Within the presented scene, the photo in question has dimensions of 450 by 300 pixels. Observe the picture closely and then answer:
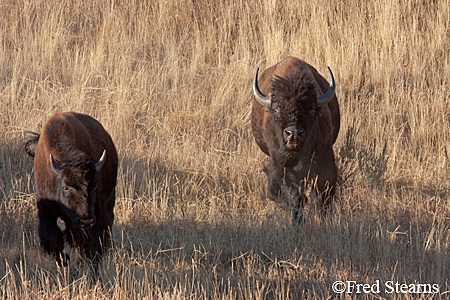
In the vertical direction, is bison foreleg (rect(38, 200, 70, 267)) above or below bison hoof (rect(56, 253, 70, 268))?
above

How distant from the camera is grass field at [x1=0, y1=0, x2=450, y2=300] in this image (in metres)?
5.43

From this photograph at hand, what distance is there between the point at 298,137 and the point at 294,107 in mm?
350

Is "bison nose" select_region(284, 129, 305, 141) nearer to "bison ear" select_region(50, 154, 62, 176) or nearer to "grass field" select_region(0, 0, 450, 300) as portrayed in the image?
"grass field" select_region(0, 0, 450, 300)

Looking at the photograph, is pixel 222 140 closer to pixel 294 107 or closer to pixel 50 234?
pixel 294 107

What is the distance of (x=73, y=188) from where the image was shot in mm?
5246

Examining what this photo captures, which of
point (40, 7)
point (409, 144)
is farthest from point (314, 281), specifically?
point (40, 7)

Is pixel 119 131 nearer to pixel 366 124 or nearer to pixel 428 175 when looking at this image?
pixel 366 124

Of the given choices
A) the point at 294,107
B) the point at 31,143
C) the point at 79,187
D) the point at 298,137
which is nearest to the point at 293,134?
the point at 298,137

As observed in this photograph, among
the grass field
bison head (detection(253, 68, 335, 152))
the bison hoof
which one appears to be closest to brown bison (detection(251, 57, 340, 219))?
bison head (detection(253, 68, 335, 152))

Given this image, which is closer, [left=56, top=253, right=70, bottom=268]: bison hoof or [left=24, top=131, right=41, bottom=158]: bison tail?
[left=56, top=253, right=70, bottom=268]: bison hoof

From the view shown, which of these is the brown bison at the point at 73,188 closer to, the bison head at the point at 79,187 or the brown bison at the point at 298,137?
the bison head at the point at 79,187

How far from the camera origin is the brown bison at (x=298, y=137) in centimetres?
644

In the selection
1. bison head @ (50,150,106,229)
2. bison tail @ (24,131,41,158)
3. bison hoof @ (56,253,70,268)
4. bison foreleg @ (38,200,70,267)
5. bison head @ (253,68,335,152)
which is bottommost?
→ bison hoof @ (56,253,70,268)

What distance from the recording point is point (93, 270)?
17.7 feet
